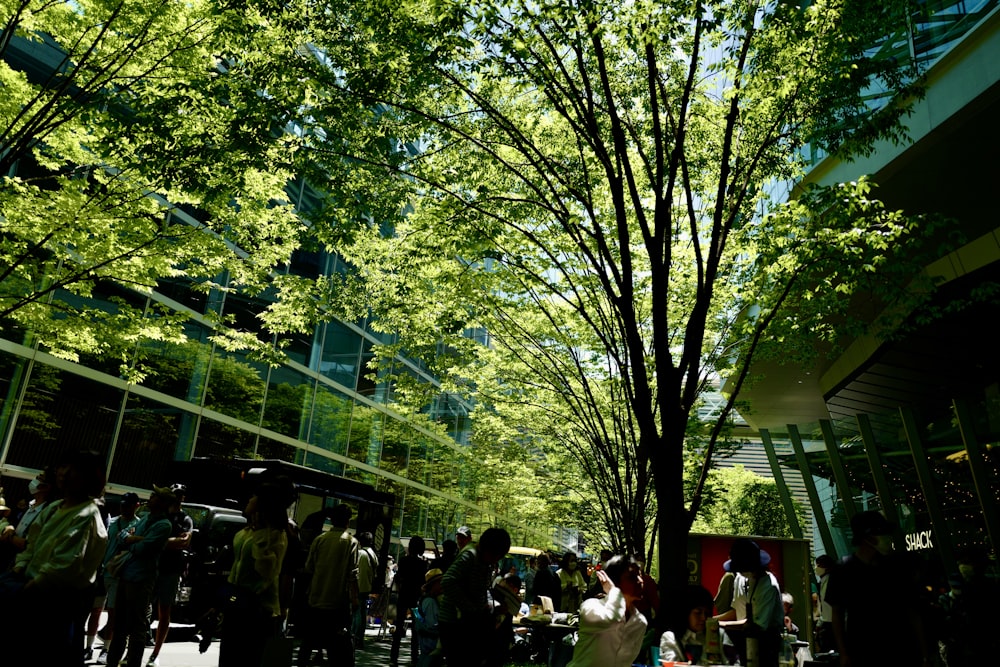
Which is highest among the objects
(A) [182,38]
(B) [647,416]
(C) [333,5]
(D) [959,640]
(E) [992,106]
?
(E) [992,106]

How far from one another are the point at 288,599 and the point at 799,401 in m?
25.7

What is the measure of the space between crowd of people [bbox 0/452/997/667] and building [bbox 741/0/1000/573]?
6.85 feet

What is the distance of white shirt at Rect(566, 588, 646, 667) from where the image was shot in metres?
4.25

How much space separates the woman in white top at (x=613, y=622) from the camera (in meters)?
4.25

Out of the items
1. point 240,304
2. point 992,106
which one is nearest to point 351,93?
point 992,106

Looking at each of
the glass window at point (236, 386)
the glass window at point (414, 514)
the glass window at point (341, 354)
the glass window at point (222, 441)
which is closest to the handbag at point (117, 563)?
the glass window at point (222, 441)

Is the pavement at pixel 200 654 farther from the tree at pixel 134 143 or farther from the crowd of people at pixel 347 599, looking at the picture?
the tree at pixel 134 143

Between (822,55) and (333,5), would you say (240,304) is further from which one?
(822,55)

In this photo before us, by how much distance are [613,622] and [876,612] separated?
1544 mm

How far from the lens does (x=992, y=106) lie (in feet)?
37.6

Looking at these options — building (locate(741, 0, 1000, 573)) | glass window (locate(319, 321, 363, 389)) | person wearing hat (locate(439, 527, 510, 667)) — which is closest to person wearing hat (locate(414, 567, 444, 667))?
person wearing hat (locate(439, 527, 510, 667))

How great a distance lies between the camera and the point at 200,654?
8.53 metres

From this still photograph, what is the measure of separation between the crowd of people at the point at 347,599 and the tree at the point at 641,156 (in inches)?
45.7

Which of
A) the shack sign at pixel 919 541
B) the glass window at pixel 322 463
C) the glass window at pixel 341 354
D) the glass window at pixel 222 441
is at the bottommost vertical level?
the shack sign at pixel 919 541
